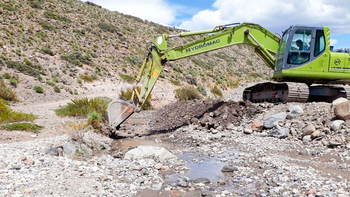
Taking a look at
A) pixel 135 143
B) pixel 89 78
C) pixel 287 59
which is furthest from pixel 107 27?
pixel 135 143

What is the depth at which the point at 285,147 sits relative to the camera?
10016mm

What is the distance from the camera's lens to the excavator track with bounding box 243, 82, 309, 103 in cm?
1277

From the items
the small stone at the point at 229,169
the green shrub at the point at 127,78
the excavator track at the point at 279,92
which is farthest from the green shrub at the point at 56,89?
the small stone at the point at 229,169

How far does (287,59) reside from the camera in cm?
1315

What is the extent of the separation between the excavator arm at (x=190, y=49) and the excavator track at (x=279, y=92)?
1.10m

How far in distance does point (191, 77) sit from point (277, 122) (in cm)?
2805

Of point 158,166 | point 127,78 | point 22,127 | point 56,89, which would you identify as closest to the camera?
point 158,166

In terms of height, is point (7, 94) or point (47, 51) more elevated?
point (47, 51)

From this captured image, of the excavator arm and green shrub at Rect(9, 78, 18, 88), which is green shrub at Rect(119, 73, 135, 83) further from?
the excavator arm

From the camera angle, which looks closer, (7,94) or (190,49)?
(190,49)

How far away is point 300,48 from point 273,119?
3258 millimetres

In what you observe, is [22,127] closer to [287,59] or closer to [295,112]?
[295,112]

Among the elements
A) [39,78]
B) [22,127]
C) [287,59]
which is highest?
[287,59]

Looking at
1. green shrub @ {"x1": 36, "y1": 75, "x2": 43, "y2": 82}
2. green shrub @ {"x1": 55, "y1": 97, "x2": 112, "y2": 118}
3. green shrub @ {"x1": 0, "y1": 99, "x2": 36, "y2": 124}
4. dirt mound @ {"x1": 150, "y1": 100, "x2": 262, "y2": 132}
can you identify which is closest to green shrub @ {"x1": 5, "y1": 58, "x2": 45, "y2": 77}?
green shrub @ {"x1": 36, "y1": 75, "x2": 43, "y2": 82}
